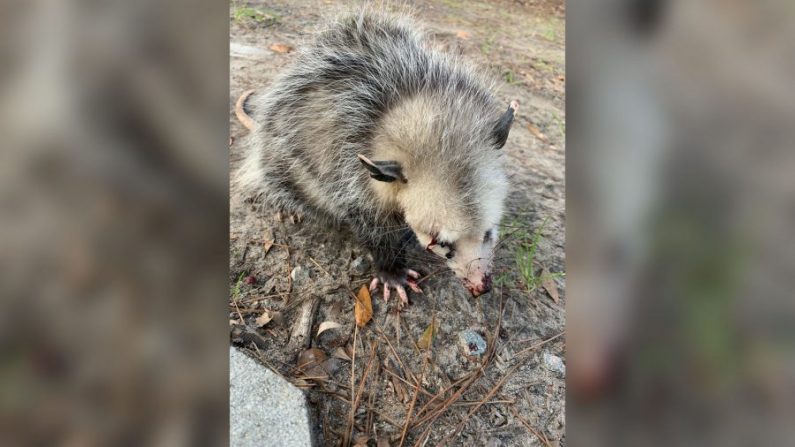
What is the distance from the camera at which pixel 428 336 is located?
144cm

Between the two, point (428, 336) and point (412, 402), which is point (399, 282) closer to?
point (428, 336)

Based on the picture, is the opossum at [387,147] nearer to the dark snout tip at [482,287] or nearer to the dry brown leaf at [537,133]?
the dark snout tip at [482,287]

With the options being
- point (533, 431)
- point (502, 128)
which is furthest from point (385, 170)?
point (533, 431)

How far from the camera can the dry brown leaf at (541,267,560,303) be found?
148 centimetres

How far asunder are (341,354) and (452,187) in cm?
54
